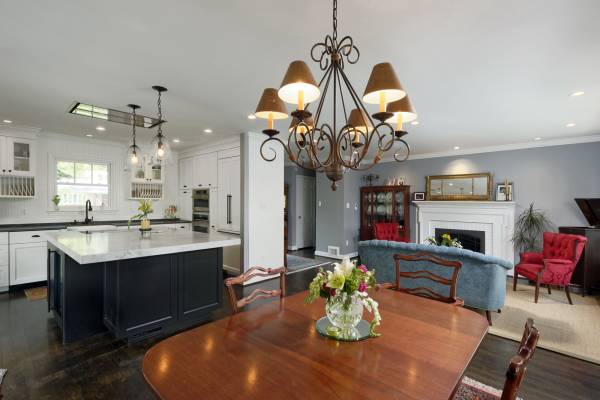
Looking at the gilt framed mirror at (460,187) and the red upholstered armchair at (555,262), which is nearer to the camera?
the red upholstered armchair at (555,262)

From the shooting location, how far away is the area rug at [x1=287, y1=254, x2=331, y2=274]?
19.6 ft

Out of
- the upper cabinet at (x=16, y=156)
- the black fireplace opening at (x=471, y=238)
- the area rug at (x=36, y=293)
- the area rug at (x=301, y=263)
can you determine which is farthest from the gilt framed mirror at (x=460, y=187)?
the upper cabinet at (x=16, y=156)

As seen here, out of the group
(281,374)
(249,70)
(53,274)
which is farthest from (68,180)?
(281,374)

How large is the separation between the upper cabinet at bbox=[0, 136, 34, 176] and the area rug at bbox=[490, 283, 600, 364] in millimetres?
6811

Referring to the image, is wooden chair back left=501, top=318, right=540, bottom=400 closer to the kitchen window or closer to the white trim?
the white trim

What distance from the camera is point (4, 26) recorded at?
1896mm

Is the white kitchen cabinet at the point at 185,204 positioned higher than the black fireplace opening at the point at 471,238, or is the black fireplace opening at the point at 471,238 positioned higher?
the white kitchen cabinet at the point at 185,204

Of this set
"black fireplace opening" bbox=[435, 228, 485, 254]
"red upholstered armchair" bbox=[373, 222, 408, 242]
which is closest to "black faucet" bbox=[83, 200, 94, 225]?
"red upholstered armchair" bbox=[373, 222, 408, 242]

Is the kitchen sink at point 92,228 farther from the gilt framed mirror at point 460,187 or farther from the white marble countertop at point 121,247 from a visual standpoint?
the gilt framed mirror at point 460,187

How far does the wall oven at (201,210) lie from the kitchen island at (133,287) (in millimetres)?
2569

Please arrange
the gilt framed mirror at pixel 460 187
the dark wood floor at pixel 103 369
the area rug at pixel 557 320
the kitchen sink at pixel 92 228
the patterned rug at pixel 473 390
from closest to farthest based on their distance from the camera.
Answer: the patterned rug at pixel 473 390
the dark wood floor at pixel 103 369
the area rug at pixel 557 320
the kitchen sink at pixel 92 228
the gilt framed mirror at pixel 460 187

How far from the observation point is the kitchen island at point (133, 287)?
8.87 feet

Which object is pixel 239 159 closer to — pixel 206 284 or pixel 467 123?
pixel 206 284

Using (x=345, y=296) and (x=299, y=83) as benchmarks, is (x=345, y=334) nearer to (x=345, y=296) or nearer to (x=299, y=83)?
(x=345, y=296)
